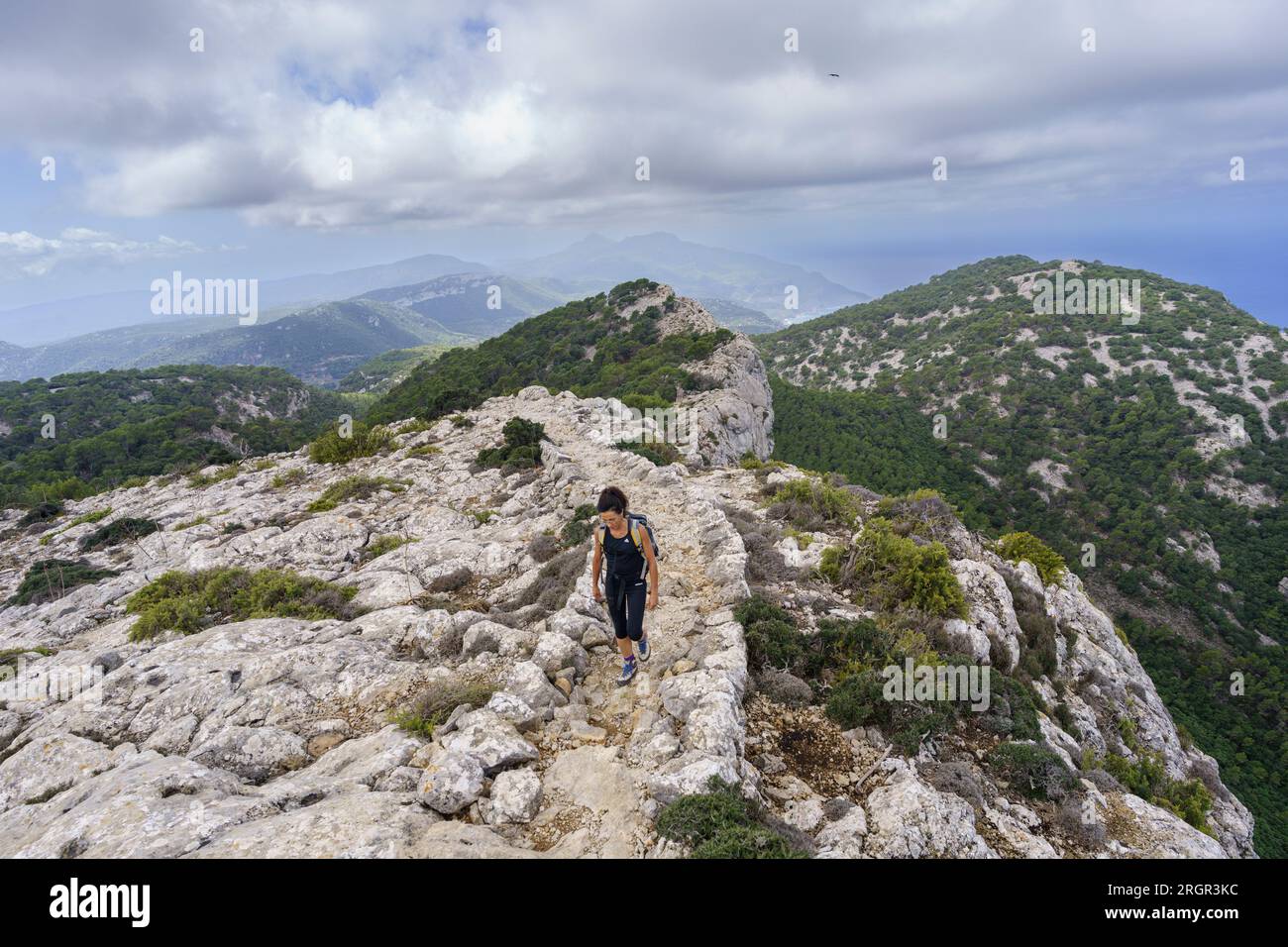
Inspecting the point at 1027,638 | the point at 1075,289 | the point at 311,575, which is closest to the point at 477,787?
the point at 311,575

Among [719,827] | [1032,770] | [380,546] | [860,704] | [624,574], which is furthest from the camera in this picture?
[380,546]

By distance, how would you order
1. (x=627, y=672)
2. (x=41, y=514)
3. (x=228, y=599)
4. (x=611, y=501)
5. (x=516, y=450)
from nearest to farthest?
(x=611, y=501) < (x=627, y=672) < (x=228, y=599) < (x=516, y=450) < (x=41, y=514)

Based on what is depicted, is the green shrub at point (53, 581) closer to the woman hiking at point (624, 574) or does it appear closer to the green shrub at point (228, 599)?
the green shrub at point (228, 599)

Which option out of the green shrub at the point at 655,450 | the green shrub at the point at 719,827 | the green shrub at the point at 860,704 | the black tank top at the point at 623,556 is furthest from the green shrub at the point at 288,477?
the green shrub at the point at 719,827

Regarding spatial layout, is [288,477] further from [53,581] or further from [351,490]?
[53,581]

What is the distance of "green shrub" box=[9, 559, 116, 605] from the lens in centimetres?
1480

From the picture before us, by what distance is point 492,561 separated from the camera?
1278cm

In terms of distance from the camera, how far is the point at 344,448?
2595 cm

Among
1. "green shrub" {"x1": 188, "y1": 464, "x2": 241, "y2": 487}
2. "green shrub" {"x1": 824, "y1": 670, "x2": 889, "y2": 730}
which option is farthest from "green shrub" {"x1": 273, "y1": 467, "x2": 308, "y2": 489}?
"green shrub" {"x1": 824, "y1": 670, "x2": 889, "y2": 730}

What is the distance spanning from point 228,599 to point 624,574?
9.50 meters

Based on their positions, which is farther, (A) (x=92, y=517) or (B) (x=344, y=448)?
(B) (x=344, y=448)

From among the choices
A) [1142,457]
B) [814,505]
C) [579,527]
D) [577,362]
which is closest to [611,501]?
[579,527]

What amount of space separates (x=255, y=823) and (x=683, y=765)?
3826mm

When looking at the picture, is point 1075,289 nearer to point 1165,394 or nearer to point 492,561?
point 1165,394
